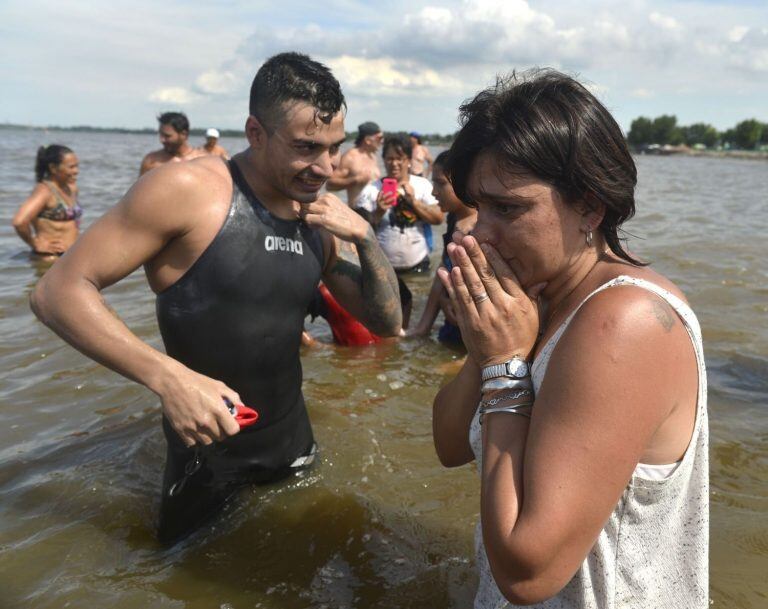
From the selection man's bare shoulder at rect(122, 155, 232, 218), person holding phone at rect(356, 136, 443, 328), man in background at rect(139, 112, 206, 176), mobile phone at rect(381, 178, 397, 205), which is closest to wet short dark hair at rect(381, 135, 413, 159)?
person holding phone at rect(356, 136, 443, 328)

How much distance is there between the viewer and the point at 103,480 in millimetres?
4039

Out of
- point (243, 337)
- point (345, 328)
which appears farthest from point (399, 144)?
point (243, 337)

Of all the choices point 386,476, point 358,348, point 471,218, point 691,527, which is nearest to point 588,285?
point 691,527

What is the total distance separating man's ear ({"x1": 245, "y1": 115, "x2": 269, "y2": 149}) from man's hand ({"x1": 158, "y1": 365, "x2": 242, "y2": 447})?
A: 1.09m

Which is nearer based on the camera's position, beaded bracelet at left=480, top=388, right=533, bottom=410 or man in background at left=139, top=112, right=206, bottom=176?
beaded bracelet at left=480, top=388, right=533, bottom=410

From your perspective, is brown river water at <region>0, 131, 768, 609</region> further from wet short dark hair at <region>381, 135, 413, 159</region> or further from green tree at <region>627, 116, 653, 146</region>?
green tree at <region>627, 116, 653, 146</region>

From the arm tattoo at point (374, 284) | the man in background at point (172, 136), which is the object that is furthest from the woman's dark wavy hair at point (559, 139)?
the man in background at point (172, 136)

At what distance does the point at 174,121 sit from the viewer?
31.2ft

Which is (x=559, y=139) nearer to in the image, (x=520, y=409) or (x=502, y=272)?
(x=502, y=272)

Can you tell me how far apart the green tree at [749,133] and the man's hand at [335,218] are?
113503mm

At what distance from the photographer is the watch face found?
1.59m

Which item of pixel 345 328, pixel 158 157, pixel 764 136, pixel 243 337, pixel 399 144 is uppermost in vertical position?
pixel 764 136

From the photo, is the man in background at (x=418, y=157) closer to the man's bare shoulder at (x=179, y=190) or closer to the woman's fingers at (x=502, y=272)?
the man's bare shoulder at (x=179, y=190)

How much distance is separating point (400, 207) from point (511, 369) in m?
6.28
